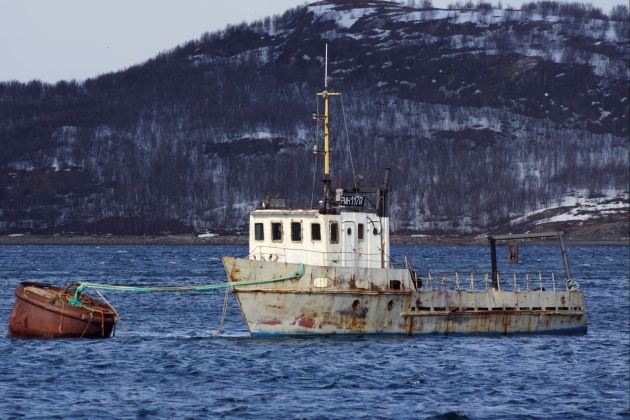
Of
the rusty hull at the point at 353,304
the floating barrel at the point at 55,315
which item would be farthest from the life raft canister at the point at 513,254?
the floating barrel at the point at 55,315

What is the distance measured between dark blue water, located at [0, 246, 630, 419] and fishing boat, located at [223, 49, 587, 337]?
2.10 feet

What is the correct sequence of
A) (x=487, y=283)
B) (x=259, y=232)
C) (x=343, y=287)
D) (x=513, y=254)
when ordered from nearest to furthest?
(x=343, y=287), (x=259, y=232), (x=513, y=254), (x=487, y=283)

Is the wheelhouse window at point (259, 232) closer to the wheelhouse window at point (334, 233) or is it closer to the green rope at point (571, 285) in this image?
the wheelhouse window at point (334, 233)

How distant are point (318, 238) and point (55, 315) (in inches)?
377

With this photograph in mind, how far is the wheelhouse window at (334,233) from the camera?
35.8 meters

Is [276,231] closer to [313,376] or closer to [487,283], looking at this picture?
[313,376]

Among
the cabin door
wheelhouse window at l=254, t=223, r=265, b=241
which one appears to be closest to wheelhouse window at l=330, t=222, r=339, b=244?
the cabin door

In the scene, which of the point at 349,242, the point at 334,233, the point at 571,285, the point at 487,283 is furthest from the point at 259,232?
the point at 487,283

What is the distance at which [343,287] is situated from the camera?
34625 millimetres

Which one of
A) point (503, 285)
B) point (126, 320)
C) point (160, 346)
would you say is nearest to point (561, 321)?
point (160, 346)

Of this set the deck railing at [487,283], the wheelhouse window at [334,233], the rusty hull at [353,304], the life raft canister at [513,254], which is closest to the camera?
the rusty hull at [353,304]

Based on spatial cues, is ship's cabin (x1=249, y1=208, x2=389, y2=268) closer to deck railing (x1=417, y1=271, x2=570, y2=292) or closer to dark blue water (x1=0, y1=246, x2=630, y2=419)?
deck railing (x1=417, y1=271, x2=570, y2=292)

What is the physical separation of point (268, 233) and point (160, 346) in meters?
5.60

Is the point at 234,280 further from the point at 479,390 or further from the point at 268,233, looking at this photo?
the point at 479,390
